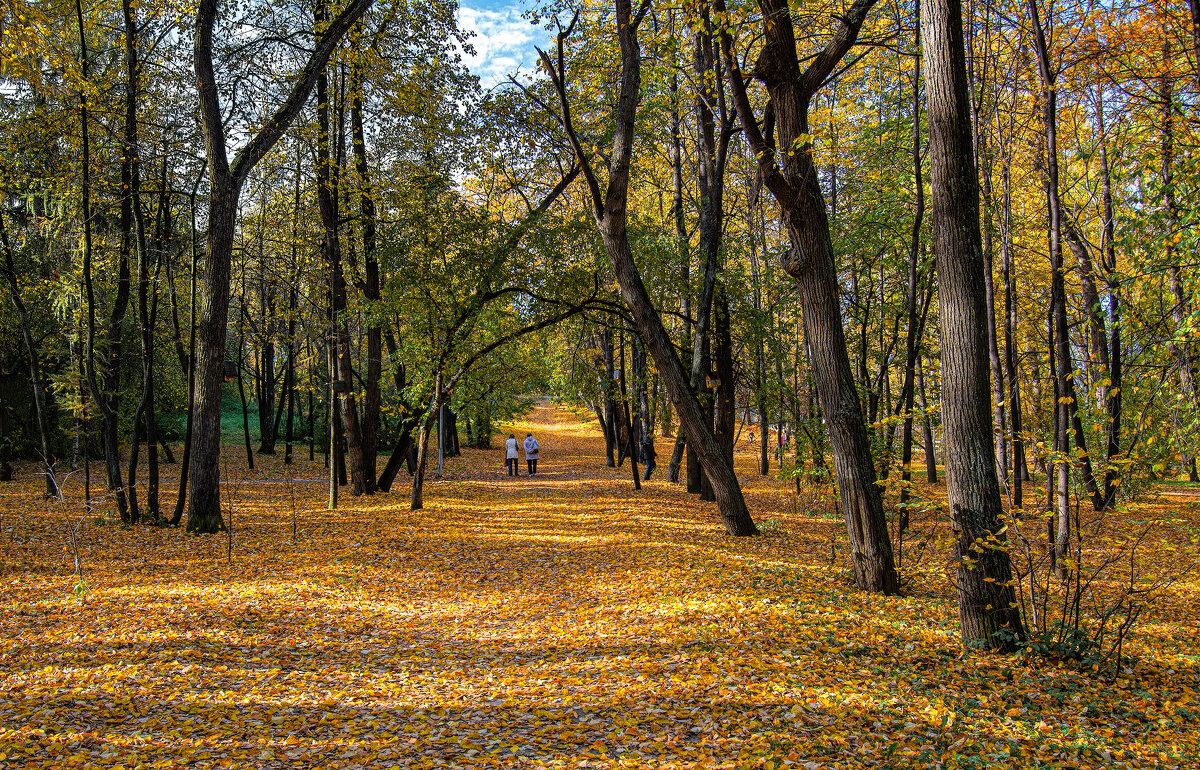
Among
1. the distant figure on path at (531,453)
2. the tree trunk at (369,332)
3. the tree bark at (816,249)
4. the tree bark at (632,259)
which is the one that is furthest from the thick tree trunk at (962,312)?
the distant figure on path at (531,453)

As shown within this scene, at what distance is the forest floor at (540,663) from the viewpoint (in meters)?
3.81

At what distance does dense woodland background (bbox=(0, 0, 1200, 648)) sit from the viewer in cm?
608

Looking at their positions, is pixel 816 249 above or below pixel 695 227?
below

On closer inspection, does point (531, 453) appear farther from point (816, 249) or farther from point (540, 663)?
point (816, 249)

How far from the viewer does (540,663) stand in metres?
5.43

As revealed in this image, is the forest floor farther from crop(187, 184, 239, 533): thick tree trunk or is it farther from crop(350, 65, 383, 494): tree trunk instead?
crop(350, 65, 383, 494): tree trunk

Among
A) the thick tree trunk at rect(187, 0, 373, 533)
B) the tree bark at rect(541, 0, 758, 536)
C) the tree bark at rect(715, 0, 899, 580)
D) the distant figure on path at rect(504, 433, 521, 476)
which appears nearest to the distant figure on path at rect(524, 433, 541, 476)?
the distant figure on path at rect(504, 433, 521, 476)

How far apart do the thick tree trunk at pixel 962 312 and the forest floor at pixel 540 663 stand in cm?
33

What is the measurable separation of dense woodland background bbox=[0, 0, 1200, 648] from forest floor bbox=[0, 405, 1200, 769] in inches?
33.2

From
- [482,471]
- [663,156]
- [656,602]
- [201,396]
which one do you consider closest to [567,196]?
[663,156]

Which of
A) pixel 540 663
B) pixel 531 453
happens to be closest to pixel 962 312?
pixel 540 663

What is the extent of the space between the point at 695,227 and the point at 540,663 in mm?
11707

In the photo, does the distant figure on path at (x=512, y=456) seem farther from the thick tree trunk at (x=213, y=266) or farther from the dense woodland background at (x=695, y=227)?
the thick tree trunk at (x=213, y=266)

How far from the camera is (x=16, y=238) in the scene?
1453 centimetres
